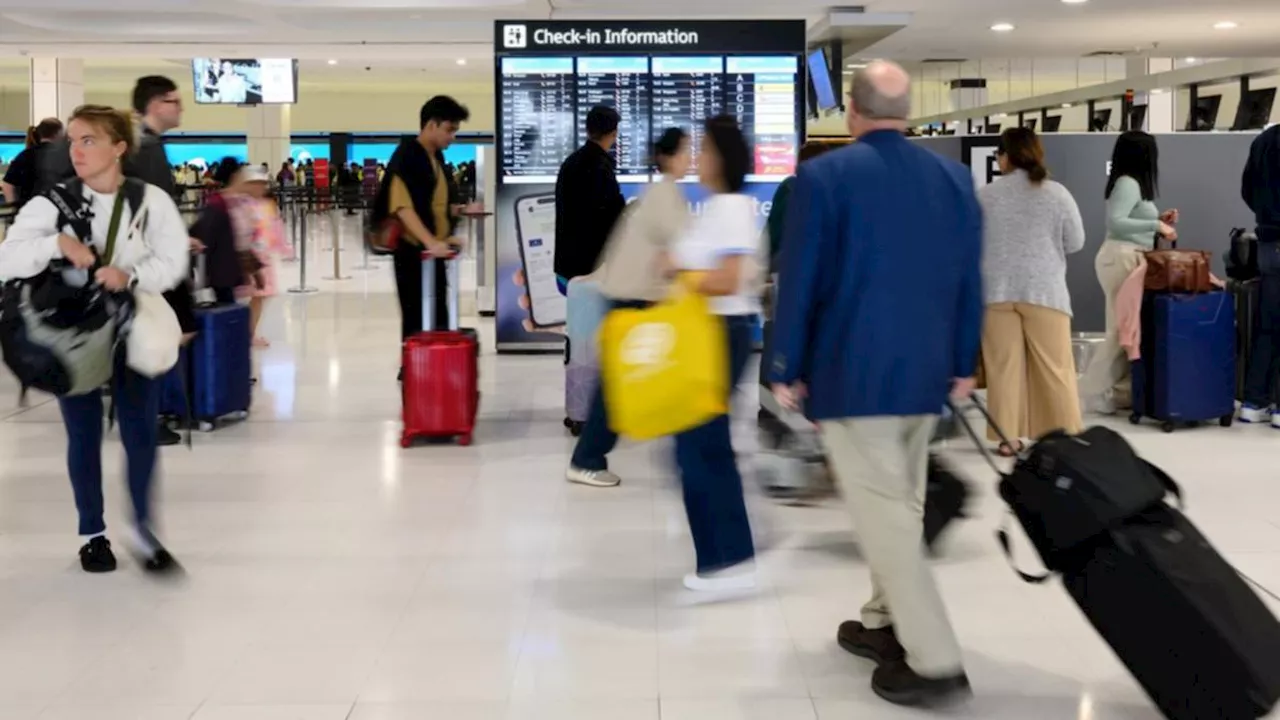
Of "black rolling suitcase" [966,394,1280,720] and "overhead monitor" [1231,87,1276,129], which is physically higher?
"overhead monitor" [1231,87,1276,129]

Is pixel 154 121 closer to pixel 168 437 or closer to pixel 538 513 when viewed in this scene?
pixel 168 437

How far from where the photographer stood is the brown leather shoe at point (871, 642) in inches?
133

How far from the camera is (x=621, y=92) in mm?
9789

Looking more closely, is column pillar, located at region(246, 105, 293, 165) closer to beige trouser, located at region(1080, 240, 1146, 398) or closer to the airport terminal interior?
the airport terminal interior

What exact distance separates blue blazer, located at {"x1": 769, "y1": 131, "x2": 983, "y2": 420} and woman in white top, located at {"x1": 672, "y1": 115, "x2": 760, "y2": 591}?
0.70 meters

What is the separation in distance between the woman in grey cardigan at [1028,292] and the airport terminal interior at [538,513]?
0.34 m

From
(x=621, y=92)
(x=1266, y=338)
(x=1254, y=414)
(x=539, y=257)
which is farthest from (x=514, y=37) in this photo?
(x=1254, y=414)

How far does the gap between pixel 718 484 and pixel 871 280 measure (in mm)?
1221

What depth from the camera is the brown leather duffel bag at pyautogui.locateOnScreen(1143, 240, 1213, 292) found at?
6.73 metres

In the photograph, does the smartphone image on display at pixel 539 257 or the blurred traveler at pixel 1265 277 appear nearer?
the blurred traveler at pixel 1265 277

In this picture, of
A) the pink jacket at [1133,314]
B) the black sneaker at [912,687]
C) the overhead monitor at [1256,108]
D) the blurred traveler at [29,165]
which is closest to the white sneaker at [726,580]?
the black sneaker at [912,687]

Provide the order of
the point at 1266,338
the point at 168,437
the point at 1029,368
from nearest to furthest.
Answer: the point at 1029,368, the point at 168,437, the point at 1266,338

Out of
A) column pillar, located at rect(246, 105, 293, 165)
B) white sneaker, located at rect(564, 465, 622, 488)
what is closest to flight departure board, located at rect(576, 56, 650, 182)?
white sneaker, located at rect(564, 465, 622, 488)

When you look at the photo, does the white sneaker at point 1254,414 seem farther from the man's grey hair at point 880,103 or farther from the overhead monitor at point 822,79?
the overhead monitor at point 822,79
